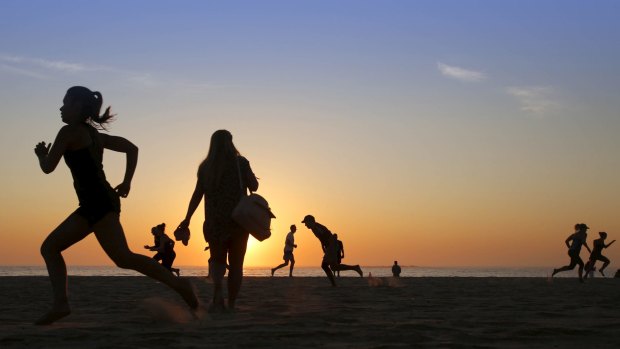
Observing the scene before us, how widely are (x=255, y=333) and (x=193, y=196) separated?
275cm

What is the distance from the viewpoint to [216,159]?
8836mm

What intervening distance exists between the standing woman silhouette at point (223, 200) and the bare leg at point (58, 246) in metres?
1.69

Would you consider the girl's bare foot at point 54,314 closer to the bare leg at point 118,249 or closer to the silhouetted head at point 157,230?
the bare leg at point 118,249

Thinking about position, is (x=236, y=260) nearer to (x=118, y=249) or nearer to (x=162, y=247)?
(x=118, y=249)

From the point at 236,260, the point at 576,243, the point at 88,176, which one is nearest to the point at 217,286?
the point at 236,260

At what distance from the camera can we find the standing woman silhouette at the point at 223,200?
28.5 ft

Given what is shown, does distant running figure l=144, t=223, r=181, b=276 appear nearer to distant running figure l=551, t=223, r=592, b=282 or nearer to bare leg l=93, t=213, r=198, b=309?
distant running figure l=551, t=223, r=592, b=282

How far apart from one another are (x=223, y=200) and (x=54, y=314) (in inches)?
90.2

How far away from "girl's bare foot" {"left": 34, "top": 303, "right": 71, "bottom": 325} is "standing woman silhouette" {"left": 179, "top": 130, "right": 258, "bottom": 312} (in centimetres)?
183

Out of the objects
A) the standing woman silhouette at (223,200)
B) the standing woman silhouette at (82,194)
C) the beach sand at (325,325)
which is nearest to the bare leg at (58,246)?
the standing woman silhouette at (82,194)

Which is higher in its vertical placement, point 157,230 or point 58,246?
point 157,230

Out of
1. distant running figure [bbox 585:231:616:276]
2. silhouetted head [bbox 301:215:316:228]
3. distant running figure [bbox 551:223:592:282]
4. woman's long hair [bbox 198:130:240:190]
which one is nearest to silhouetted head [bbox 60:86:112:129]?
woman's long hair [bbox 198:130:240:190]

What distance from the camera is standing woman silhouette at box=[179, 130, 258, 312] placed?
8.68 metres

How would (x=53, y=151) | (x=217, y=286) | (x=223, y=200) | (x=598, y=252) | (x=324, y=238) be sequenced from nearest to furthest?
(x=53, y=151) < (x=217, y=286) < (x=223, y=200) < (x=324, y=238) < (x=598, y=252)
